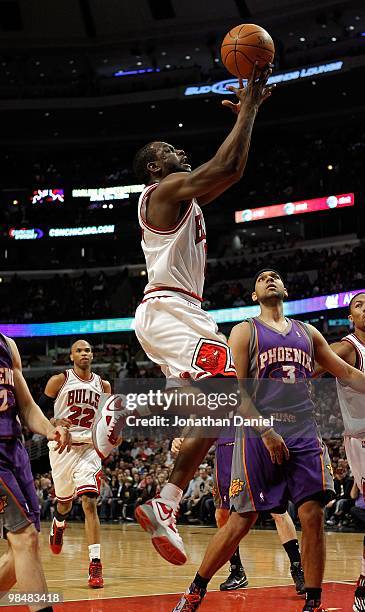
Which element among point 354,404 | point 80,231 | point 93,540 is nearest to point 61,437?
point 354,404

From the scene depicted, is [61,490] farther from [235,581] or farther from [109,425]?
[109,425]

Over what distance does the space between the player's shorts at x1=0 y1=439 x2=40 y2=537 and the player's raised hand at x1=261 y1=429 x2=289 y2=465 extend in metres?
1.53

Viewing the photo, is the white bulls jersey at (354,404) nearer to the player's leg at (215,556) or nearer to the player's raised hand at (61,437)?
the player's leg at (215,556)

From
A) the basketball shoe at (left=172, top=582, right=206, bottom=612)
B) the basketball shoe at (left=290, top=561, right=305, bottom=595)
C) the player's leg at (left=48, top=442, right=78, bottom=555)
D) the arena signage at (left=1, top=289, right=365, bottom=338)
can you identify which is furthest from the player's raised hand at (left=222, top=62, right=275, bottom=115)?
the arena signage at (left=1, top=289, right=365, bottom=338)

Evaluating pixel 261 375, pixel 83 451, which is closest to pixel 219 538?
pixel 261 375

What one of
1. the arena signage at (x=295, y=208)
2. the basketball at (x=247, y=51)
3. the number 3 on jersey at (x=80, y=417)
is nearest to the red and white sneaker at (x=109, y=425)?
the basketball at (x=247, y=51)

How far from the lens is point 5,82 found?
→ 36406mm

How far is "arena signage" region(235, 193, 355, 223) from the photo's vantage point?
99.2 ft

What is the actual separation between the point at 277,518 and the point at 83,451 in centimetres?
255

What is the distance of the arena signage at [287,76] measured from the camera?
3052 cm

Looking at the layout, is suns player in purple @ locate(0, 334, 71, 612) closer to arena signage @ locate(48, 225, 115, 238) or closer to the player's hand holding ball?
the player's hand holding ball

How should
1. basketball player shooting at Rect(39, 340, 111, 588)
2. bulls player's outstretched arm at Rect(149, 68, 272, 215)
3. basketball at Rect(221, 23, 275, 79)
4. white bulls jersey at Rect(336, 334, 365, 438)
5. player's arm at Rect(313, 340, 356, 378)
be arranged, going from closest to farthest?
1. bulls player's outstretched arm at Rect(149, 68, 272, 215)
2. basketball at Rect(221, 23, 275, 79)
3. white bulls jersey at Rect(336, 334, 365, 438)
4. player's arm at Rect(313, 340, 356, 378)
5. basketball player shooting at Rect(39, 340, 111, 588)

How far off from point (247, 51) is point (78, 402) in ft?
16.8

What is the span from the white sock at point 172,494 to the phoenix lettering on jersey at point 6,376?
1.04 metres
